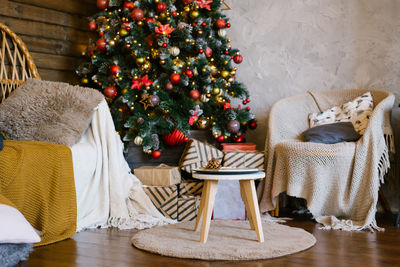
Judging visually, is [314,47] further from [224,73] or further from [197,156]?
[197,156]

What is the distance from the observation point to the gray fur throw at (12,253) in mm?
1833

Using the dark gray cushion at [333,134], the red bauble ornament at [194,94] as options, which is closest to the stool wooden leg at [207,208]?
the dark gray cushion at [333,134]

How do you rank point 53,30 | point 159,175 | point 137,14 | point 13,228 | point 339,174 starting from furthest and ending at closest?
point 53,30
point 137,14
point 159,175
point 339,174
point 13,228

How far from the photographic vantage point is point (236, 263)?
75.8 inches

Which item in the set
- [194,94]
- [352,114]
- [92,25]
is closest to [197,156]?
[194,94]

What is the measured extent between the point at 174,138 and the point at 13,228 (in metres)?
1.70

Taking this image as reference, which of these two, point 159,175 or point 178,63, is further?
point 178,63

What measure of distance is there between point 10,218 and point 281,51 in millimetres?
2641

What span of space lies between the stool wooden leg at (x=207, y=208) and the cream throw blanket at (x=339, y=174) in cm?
80

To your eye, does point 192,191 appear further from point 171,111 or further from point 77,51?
point 77,51

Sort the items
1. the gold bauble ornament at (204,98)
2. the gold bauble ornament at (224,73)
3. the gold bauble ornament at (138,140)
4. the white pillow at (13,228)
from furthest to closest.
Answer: the gold bauble ornament at (224,73) < the gold bauble ornament at (204,98) < the gold bauble ornament at (138,140) < the white pillow at (13,228)

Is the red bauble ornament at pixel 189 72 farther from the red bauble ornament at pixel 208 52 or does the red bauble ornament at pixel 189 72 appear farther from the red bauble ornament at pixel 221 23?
the red bauble ornament at pixel 221 23

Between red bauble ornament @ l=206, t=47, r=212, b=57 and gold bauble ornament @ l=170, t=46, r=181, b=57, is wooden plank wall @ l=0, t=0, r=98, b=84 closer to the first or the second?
gold bauble ornament @ l=170, t=46, r=181, b=57

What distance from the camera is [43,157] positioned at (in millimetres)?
2396
